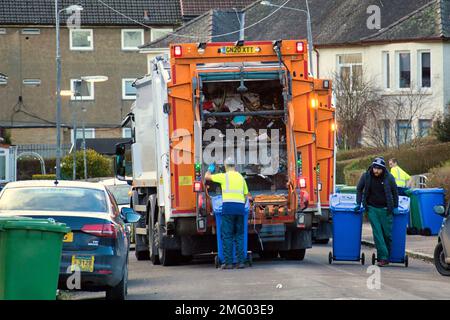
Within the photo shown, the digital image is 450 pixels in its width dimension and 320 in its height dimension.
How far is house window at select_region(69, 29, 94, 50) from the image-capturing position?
68.2m

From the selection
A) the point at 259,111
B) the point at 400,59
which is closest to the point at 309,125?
the point at 259,111

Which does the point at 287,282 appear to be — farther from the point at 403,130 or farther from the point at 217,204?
the point at 403,130

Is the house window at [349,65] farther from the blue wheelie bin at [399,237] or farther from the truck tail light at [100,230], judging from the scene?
the truck tail light at [100,230]

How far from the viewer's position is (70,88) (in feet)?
223

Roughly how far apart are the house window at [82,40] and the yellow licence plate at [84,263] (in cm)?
5504

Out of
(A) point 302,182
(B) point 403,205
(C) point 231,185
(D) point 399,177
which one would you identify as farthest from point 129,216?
(D) point 399,177

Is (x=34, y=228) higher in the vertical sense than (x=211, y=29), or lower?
lower

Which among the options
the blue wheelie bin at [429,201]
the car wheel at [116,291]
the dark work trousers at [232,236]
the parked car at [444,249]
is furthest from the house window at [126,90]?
the car wheel at [116,291]

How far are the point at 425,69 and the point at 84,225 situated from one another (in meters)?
37.9

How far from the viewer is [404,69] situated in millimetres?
50906

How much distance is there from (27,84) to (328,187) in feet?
160

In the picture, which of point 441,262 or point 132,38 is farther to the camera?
→ point 132,38

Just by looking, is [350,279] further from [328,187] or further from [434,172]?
[434,172]

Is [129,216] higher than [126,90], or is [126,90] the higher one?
[126,90]
